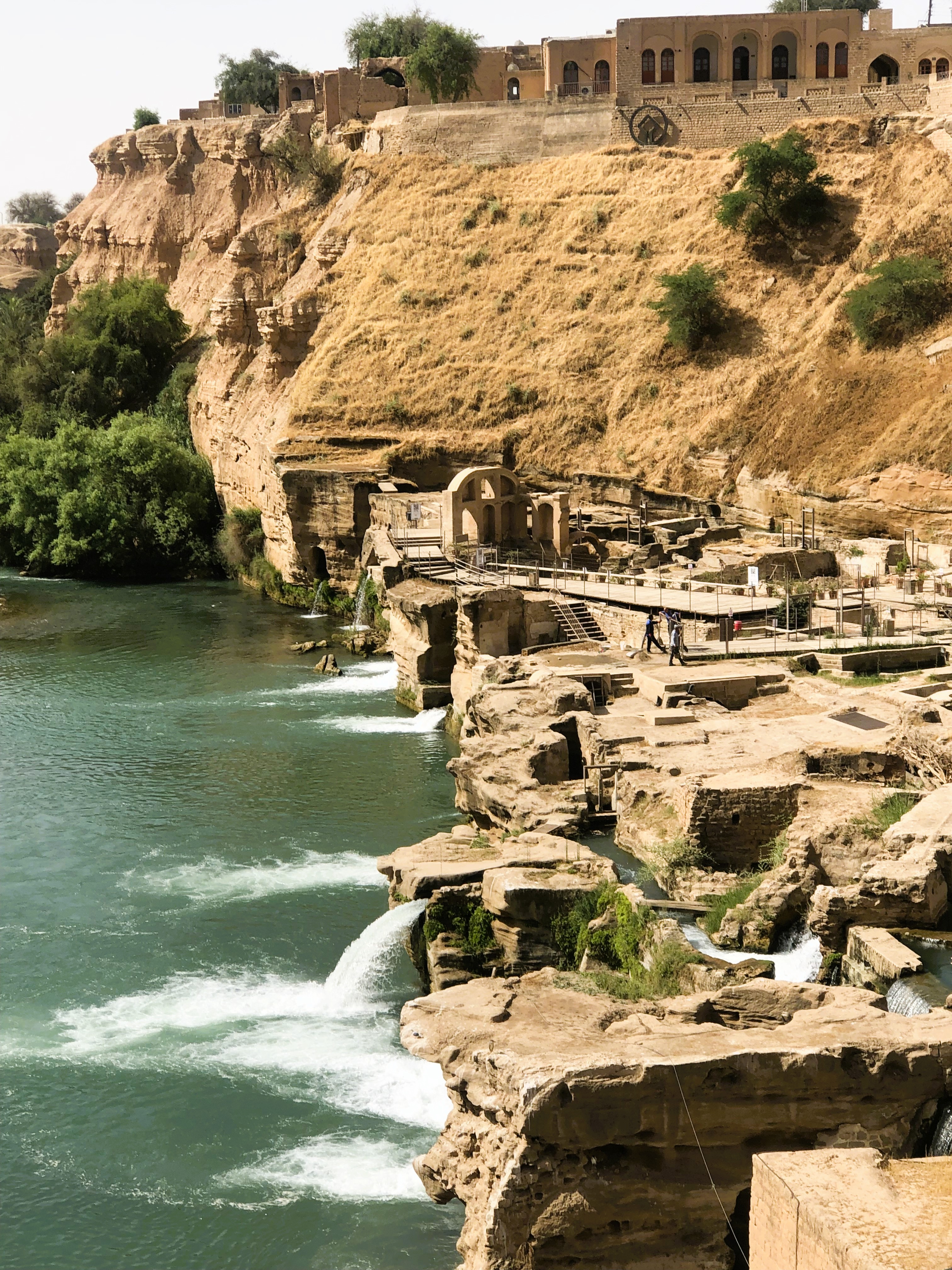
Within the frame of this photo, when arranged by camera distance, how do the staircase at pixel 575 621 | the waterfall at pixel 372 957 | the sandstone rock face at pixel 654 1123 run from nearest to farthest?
1. the sandstone rock face at pixel 654 1123
2. the waterfall at pixel 372 957
3. the staircase at pixel 575 621

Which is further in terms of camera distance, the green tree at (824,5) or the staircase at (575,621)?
the green tree at (824,5)

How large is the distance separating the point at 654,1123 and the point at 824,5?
8055 centimetres

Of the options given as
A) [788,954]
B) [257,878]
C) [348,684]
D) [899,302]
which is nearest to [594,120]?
[899,302]

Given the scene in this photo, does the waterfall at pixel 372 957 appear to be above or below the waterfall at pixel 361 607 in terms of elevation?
below

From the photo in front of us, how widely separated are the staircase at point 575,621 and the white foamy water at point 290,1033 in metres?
13.6

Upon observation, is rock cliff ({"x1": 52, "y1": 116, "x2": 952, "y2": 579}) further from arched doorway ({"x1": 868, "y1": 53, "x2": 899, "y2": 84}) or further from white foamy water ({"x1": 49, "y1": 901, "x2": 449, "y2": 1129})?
white foamy water ({"x1": 49, "y1": 901, "x2": 449, "y2": 1129})

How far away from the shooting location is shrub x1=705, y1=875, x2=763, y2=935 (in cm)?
1731

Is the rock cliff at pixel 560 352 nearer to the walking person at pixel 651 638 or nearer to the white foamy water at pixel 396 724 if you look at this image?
the walking person at pixel 651 638

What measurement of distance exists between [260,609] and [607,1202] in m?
35.9

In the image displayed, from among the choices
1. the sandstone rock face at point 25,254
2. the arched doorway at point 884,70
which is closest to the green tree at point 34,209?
the sandstone rock face at point 25,254

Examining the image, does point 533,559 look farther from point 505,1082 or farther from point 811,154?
point 505,1082

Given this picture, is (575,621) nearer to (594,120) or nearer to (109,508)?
(109,508)

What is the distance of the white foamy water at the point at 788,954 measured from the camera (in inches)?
624

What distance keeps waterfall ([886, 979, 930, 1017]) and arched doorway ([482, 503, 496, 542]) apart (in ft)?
87.2
